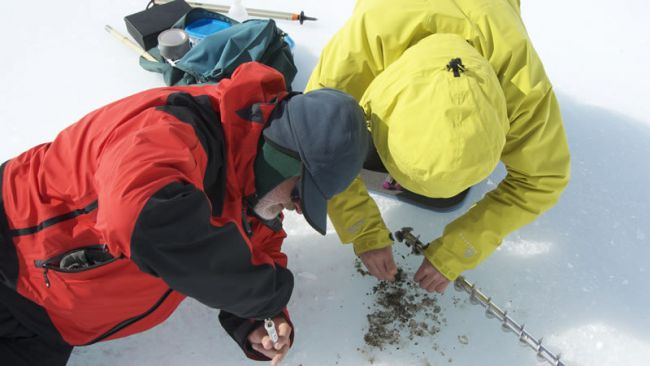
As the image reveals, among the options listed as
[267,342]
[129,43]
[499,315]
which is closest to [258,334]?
[267,342]

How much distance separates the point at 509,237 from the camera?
1.54 metres

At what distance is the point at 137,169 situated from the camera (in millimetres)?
Result: 759

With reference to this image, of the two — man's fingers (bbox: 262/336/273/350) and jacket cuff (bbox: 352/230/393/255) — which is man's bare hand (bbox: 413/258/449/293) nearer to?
jacket cuff (bbox: 352/230/393/255)

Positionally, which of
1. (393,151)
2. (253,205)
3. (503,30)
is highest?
(503,30)

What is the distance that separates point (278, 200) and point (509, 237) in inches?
32.1

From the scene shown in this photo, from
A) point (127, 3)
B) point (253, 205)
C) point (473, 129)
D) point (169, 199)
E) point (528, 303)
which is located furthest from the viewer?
point (127, 3)

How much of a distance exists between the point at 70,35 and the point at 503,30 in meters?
1.82

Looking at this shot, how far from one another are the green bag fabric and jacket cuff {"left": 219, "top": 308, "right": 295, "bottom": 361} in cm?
87

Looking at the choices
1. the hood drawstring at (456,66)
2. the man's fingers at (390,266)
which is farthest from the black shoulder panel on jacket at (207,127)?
the man's fingers at (390,266)

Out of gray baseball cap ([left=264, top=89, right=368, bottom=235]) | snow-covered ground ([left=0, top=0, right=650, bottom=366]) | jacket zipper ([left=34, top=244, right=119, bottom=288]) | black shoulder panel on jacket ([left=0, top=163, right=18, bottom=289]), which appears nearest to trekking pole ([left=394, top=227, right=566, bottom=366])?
snow-covered ground ([left=0, top=0, right=650, bottom=366])

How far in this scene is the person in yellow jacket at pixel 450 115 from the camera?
2.97 ft

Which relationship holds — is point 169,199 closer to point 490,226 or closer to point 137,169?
point 137,169

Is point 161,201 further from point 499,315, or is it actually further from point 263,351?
point 499,315

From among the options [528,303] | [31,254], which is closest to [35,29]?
[31,254]
